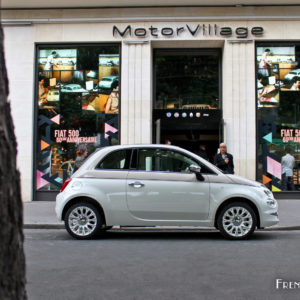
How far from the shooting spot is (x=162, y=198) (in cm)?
795

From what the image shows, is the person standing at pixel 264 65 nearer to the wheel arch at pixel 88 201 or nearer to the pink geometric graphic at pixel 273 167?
the pink geometric graphic at pixel 273 167

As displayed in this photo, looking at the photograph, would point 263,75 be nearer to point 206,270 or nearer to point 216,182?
point 216,182

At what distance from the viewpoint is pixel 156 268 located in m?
5.73

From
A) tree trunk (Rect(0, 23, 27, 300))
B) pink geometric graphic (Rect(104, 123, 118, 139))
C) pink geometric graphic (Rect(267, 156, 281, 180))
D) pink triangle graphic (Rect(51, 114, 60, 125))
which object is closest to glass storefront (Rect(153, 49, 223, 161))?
pink geometric graphic (Rect(104, 123, 118, 139))

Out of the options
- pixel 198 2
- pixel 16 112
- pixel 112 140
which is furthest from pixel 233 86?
pixel 16 112

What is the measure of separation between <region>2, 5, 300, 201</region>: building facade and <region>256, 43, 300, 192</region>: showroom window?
3 centimetres

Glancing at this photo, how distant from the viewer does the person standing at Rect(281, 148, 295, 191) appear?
48.0ft

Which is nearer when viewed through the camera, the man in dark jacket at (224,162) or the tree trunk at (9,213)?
the tree trunk at (9,213)

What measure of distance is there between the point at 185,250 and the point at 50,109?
9344 mm

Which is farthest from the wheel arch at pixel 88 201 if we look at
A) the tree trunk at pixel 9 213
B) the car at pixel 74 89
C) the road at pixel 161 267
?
the car at pixel 74 89

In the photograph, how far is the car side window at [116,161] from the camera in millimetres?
8133

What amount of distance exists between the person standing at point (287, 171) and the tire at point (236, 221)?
7.09 metres

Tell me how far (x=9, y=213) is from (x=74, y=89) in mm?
13343

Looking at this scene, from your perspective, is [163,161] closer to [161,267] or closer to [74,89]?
[161,267]
